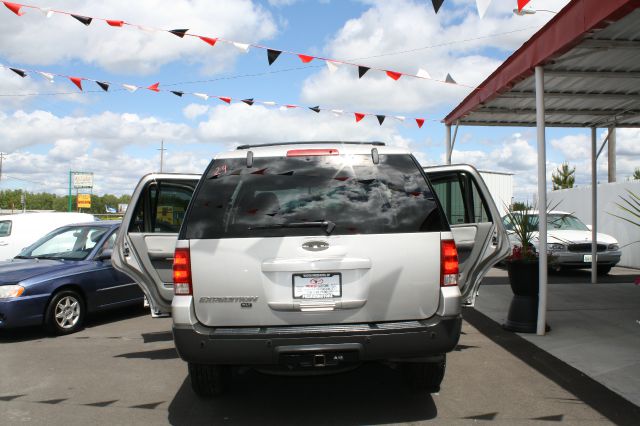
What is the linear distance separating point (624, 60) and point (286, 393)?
597 centimetres

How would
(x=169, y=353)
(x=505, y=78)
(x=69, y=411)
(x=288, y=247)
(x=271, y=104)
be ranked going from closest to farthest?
(x=288, y=247) < (x=69, y=411) < (x=169, y=353) < (x=505, y=78) < (x=271, y=104)

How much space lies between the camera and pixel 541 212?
256 inches

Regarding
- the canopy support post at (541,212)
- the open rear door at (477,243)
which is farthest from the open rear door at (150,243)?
the canopy support post at (541,212)

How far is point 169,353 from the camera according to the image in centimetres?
612

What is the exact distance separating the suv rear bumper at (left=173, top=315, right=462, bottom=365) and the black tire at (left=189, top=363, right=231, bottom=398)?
59 centimetres

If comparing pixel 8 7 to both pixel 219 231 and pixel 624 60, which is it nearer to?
pixel 219 231

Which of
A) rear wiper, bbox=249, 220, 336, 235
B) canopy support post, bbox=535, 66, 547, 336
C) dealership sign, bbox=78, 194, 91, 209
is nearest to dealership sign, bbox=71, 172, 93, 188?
dealership sign, bbox=78, 194, 91, 209

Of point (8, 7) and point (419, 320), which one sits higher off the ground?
point (8, 7)

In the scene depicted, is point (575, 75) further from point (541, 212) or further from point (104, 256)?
point (104, 256)

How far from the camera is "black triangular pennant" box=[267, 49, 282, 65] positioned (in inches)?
363

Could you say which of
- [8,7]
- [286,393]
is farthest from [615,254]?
[8,7]

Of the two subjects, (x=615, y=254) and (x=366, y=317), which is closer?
(x=366, y=317)

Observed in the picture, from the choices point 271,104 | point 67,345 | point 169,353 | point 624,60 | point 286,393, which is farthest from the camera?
point 271,104

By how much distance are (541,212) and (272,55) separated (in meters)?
5.12
